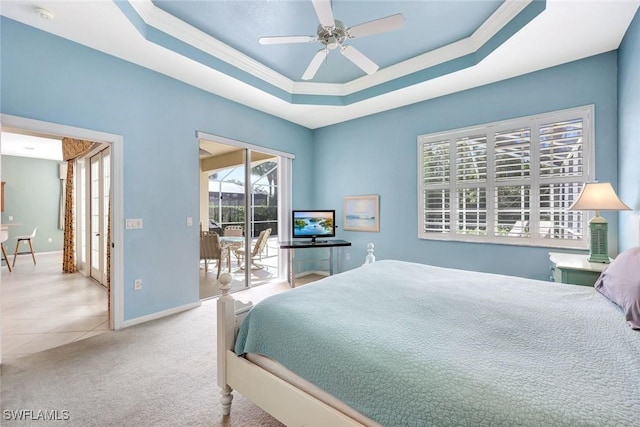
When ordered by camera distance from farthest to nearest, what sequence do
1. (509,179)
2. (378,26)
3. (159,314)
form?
(509,179) < (159,314) < (378,26)

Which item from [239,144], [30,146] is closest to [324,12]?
[239,144]

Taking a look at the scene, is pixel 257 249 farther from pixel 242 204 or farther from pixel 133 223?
pixel 133 223

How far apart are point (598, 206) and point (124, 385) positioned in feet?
12.6

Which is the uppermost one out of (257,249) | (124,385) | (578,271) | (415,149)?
(415,149)

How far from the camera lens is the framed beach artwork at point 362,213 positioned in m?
4.35

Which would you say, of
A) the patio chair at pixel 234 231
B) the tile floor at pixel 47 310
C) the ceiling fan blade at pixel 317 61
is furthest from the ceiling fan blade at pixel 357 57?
the tile floor at pixel 47 310

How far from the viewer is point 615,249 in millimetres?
2656

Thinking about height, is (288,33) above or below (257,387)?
above

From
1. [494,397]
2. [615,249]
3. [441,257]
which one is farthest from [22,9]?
[615,249]

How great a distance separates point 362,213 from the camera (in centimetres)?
451

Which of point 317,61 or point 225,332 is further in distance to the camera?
point 317,61

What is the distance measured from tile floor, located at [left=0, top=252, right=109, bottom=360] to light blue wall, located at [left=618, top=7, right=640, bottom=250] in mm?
4875

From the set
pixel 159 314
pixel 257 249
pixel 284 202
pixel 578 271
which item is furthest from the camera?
pixel 284 202

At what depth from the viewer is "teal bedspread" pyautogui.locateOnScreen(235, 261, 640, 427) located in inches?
31.1
